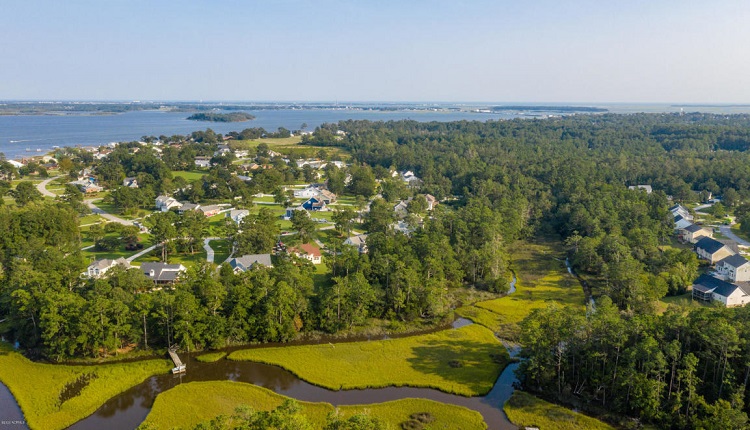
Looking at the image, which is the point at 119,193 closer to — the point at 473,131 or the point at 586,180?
the point at 586,180

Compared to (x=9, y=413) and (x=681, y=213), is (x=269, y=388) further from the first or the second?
(x=681, y=213)

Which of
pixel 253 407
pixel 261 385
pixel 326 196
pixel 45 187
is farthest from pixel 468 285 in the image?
pixel 45 187

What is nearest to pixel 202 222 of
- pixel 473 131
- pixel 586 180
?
pixel 586 180

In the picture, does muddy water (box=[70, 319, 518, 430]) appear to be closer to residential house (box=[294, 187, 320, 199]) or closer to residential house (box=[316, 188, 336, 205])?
residential house (box=[316, 188, 336, 205])

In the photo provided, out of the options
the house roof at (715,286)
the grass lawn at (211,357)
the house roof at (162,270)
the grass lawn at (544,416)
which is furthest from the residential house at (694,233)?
the house roof at (162,270)

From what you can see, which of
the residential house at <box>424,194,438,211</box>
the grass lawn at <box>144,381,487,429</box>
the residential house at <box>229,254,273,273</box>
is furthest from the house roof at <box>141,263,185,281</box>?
the residential house at <box>424,194,438,211</box>
